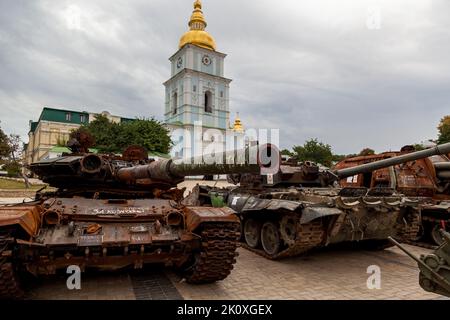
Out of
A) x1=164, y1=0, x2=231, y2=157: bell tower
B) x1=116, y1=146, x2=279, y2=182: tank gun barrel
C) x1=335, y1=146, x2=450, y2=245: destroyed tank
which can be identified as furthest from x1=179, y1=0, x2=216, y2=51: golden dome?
x1=116, y1=146, x2=279, y2=182: tank gun barrel

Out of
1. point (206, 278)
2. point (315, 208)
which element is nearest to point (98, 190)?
point (206, 278)

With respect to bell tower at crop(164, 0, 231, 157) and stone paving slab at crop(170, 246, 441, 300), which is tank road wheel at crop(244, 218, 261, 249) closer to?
stone paving slab at crop(170, 246, 441, 300)

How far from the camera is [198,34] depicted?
46.6 metres

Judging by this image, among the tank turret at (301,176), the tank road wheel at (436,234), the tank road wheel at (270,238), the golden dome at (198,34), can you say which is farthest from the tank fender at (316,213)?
the golden dome at (198,34)

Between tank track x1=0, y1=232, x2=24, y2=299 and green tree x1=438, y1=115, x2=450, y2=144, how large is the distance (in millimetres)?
35484

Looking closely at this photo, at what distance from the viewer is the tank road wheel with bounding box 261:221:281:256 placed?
7.17 m

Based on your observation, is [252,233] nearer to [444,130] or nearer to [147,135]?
[147,135]

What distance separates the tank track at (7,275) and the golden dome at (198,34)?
44.7 metres

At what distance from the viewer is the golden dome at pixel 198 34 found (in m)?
46.3

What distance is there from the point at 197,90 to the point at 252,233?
40.3 meters

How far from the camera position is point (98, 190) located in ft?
19.3

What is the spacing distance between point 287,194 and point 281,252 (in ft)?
3.67

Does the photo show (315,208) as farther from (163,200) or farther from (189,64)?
(189,64)

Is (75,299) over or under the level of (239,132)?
under
